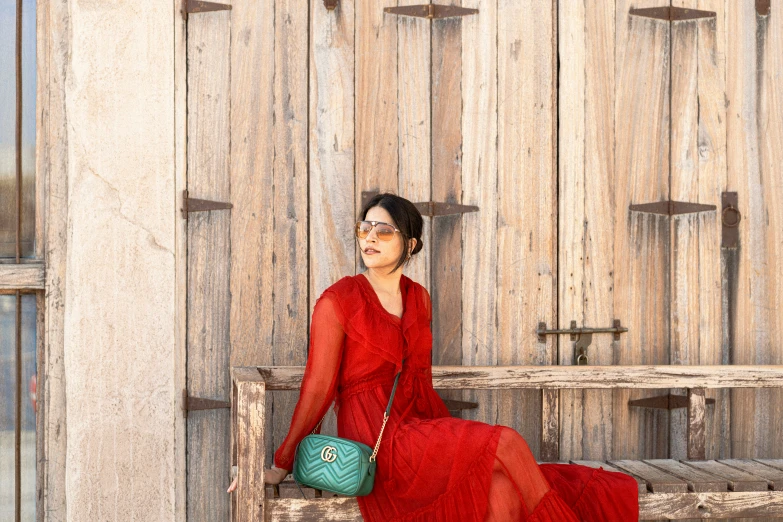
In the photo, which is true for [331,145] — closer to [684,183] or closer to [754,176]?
[684,183]

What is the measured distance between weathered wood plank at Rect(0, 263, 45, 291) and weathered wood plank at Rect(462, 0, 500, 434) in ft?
5.61

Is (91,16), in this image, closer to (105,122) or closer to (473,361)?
(105,122)

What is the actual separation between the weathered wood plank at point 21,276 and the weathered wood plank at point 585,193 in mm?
2127

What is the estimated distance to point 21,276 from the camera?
3.71 meters

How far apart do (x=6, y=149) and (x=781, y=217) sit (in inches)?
129

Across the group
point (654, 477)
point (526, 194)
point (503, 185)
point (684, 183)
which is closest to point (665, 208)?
point (684, 183)

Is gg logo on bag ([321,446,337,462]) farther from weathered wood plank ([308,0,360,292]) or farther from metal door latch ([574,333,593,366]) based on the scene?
metal door latch ([574,333,593,366])

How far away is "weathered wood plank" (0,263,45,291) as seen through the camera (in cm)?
370

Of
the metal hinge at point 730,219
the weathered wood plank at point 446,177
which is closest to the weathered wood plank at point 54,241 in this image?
the weathered wood plank at point 446,177

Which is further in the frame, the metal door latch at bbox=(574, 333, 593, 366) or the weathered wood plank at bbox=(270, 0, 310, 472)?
the metal door latch at bbox=(574, 333, 593, 366)

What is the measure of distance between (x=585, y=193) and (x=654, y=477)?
123cm

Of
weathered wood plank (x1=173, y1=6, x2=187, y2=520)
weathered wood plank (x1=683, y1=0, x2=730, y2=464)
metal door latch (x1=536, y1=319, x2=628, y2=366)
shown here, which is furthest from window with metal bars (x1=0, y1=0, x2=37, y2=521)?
weathered wood plank (x1=683, y1=0, x2=730, y2=464)

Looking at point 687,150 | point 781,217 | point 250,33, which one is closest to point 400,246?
point 250,33

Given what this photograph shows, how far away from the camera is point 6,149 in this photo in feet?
12.4
